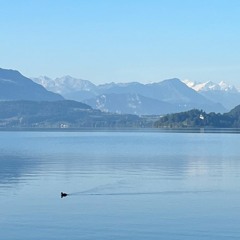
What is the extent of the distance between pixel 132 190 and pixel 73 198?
4.75 meters

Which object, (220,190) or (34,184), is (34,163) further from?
(220,190)

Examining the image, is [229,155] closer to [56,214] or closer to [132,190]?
[132,190]

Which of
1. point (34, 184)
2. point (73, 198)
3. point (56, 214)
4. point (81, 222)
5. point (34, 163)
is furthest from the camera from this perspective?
point (34, 163)

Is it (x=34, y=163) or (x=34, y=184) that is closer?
(x=34, y=184)

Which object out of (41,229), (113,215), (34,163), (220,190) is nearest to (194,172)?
(220,190)

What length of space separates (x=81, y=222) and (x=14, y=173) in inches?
958

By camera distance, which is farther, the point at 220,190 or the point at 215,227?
the point at 220,190

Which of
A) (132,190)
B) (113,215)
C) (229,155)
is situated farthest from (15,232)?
(229,155)

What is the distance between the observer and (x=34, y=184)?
4753 centimetres

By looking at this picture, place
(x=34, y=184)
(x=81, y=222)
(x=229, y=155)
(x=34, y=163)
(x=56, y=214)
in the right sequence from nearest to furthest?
(x=81, y=222)
(x=56, y=214)
(x=34, y=184)
(x=34, y=163)
(x=229, y=155)

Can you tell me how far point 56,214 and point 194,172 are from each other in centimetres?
2395

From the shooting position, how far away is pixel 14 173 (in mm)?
56062

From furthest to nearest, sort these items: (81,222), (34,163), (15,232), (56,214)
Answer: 1. (34,163)
2. (56,214)
3. (81,222)
4. (15,232)

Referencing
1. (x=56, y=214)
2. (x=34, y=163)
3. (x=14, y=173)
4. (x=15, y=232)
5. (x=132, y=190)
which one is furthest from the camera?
(x=34, y=163)
